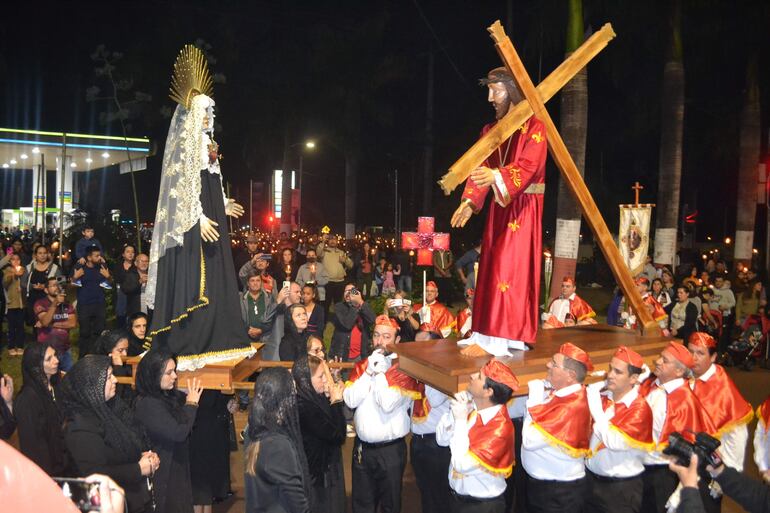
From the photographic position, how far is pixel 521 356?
524 centimetres

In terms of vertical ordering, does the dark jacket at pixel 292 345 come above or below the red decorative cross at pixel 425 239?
below

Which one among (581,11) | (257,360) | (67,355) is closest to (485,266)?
(257,360)

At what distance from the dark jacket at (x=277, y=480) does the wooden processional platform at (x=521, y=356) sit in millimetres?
1253

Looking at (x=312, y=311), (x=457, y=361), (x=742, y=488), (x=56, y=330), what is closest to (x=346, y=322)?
(x=312, y=311)

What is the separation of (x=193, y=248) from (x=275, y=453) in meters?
2.50

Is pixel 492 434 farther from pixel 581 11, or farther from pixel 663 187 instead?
pixel 663 187

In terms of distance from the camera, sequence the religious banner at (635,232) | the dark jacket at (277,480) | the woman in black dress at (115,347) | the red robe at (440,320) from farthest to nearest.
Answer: the religious banner at (635,232)
the red robe at (440,320)
the woman in black dress at (115,347)
the dark jacket at (277,480)

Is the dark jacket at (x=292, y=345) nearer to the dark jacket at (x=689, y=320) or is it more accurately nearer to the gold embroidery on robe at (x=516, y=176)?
the gold embroidery on robe at (x=516, y=176)

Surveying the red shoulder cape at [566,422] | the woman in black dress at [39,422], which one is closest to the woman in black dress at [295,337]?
the woman in black dress at [39,422]

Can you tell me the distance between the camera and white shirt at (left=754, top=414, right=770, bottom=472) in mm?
4445

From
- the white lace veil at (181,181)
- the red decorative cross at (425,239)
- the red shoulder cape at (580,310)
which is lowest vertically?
the red shoulder cape at (580,310)

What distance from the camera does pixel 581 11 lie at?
1395cm

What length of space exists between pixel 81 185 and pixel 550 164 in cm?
2628

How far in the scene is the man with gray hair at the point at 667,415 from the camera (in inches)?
196
